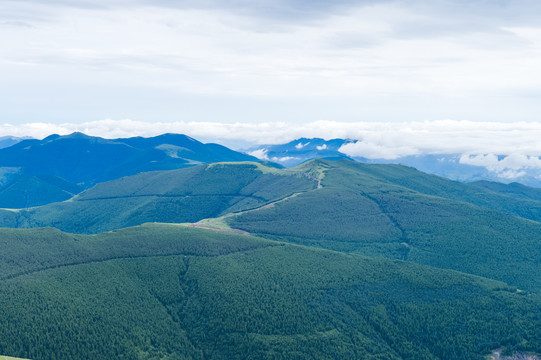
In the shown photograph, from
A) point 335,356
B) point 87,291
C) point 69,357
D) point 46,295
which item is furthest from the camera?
point 87,291

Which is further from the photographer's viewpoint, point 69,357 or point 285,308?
point 285,308

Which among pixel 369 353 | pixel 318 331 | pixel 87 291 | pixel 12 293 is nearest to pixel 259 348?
pixel 318 331

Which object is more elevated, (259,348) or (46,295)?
(46,295)

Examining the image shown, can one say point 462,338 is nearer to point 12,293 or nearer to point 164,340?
point 164,340

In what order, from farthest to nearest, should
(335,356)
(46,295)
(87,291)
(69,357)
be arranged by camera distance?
1. (87,291)
2. (46,295)
3. (335,356)
4. (69,357)

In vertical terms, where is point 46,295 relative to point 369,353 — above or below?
above

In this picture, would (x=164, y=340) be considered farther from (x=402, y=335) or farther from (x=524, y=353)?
(x=524, y=353)

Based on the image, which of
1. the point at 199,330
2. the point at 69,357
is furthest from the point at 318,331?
the point at 69,357

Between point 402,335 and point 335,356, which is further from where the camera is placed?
point 402,335

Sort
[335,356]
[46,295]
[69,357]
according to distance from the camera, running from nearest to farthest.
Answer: [69,357]
[335,356]
[46,295]
